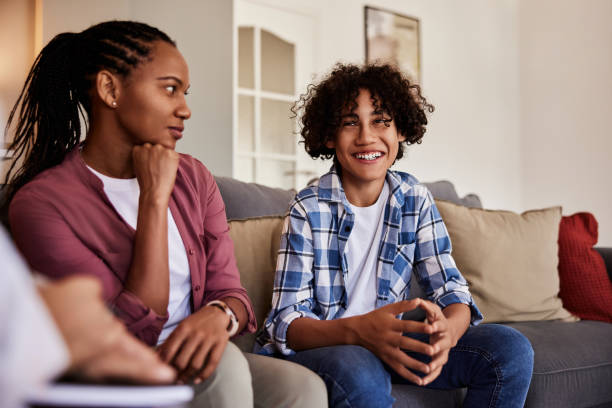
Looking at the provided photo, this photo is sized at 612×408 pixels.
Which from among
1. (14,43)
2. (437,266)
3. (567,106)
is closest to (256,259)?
(437,266)

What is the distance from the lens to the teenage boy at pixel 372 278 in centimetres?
109

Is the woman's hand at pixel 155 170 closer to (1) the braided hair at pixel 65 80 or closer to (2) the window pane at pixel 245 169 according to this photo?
(1) the braided hair at pixel 65 80

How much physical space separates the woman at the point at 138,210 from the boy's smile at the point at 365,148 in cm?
34

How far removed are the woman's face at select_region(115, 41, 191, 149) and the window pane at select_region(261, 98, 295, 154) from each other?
8.37 ft

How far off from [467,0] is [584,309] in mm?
3412

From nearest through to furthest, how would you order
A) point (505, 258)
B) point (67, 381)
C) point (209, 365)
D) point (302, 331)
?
point (67, 381)
point (209, 365)
point (302, 331)
point (505, 258)

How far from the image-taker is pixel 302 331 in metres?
1.17

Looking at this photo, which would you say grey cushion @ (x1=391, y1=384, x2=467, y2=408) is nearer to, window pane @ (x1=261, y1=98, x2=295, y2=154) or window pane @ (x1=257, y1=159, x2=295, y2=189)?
window pane @ (x1=257, y1=159, x2=295, y2=189)

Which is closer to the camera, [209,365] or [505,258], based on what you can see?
[209,365]

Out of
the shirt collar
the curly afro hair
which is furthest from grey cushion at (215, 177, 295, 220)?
the shirt collar

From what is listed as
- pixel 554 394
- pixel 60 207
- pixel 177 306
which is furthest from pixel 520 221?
pixel 60 207

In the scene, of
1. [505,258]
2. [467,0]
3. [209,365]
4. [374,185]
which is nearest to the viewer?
[209,365]

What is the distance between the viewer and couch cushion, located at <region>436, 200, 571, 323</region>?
1.81m

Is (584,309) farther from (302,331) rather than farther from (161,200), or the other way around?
(161,200)
